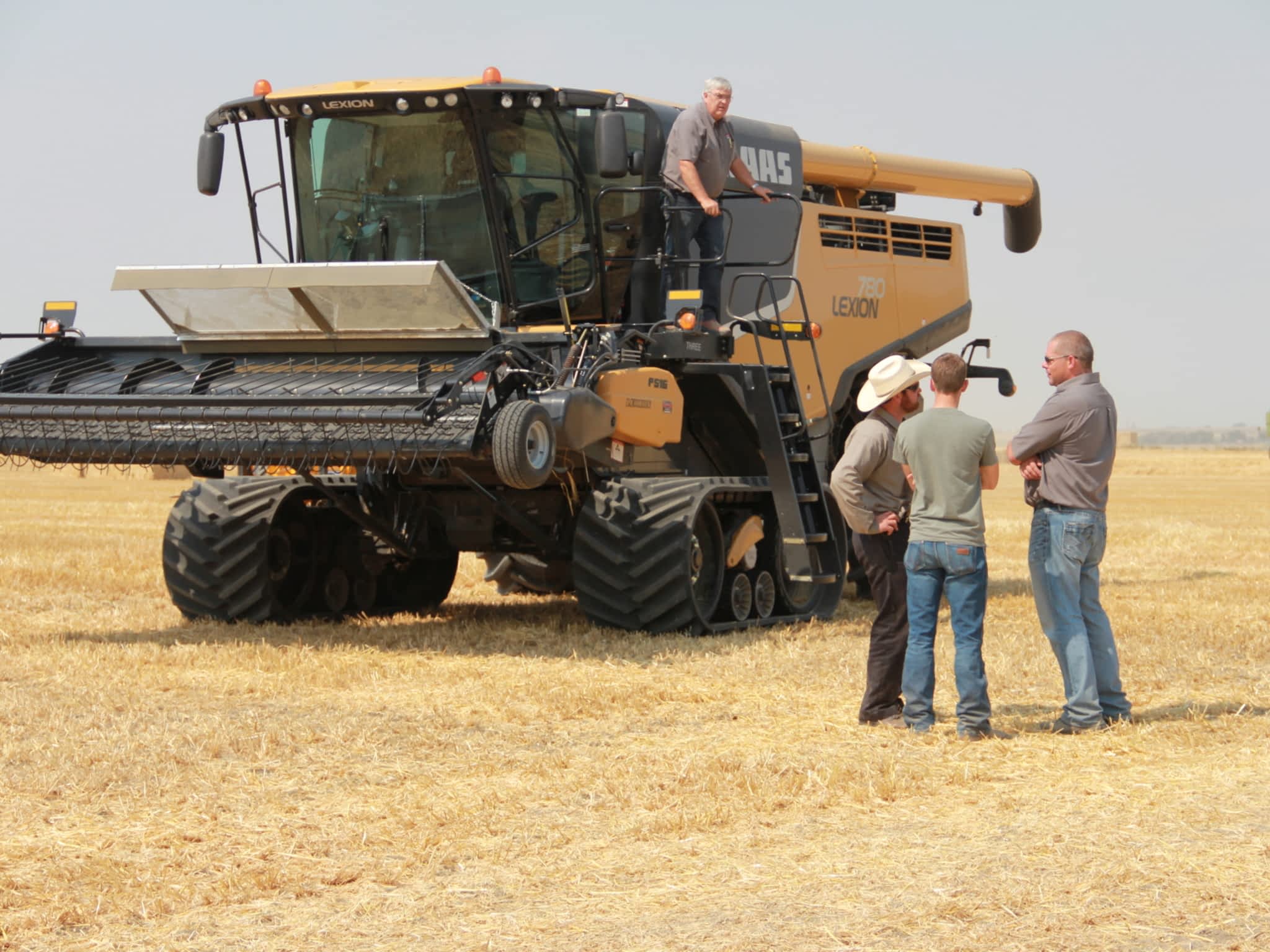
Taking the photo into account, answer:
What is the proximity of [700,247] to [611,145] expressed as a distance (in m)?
1.56

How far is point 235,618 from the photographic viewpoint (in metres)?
10.8

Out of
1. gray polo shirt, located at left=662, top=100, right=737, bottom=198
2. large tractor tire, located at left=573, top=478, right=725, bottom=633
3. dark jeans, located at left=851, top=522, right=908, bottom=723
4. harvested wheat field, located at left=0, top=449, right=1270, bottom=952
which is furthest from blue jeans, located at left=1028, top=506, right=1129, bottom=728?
gray polo shirt, located at left=662, top=100, right=737, bottom=198

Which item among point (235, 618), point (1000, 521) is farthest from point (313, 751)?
point (1000, 521)

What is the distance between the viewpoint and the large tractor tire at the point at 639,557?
9734 mm

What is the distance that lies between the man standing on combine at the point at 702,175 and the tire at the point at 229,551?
2.92m

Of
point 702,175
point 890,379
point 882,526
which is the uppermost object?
point 702,175

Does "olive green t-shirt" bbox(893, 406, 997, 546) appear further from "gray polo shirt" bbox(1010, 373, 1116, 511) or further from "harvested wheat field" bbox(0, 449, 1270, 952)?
"harvested wheat field" bbox(0, 449, 1270, 952)

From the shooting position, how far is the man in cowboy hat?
7133mm

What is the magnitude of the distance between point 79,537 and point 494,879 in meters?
14.0

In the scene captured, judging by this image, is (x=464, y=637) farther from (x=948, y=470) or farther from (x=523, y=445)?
(x=948, y=470)

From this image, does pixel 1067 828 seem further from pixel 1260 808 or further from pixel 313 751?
pixel 313 751

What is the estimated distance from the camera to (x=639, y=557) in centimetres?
977

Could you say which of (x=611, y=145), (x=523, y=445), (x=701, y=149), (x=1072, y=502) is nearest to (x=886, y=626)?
(x=1072, y=502)

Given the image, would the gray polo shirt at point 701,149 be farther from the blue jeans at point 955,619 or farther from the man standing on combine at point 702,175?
the blue jeans at point 955,619
